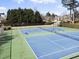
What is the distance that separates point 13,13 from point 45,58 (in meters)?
63.0

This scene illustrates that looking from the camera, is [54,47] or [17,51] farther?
[54,47]

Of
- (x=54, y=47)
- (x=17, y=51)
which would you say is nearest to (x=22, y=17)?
(x=54, y=47)

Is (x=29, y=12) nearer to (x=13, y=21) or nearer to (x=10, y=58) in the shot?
(x=13, y=21)

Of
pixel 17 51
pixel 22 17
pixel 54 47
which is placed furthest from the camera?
pixel 22 17

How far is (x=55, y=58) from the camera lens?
Result: 1122 cm

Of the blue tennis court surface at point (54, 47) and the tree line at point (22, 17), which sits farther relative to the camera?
the tree line at point (22, 17)

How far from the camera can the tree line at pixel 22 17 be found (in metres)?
72.8

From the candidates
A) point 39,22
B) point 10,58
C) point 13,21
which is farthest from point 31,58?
point 39,22

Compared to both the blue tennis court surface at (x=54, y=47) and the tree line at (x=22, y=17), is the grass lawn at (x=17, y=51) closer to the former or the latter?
the blue tennis court surface at (x=54, y=47)

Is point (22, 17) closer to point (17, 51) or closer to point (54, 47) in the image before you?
point (54, 47)

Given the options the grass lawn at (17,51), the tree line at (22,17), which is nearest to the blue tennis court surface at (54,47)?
the grass lawn at (17,51)

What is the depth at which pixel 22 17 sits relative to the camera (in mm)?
74750

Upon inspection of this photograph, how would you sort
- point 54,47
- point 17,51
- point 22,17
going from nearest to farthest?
point 17,51 → point 54,47 → point 22,17

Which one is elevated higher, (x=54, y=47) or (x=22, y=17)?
(x=22, y=17)
